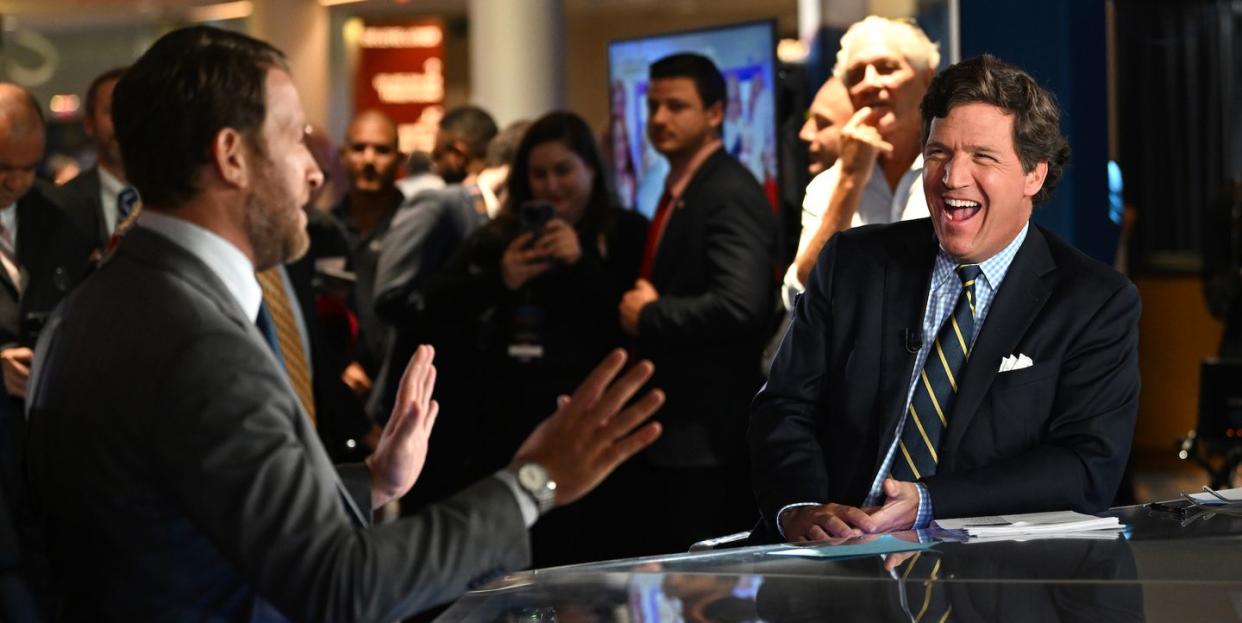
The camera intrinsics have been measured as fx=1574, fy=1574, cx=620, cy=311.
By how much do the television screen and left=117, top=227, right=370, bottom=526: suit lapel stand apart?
312 centimetres

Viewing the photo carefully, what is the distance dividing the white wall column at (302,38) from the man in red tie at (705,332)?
880cm

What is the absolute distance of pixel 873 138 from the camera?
3.56m

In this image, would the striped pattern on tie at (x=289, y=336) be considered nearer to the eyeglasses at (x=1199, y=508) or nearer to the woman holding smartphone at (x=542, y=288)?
the woman holding smartphone at (x=542, y=288)

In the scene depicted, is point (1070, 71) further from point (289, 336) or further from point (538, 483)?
point (538, 483)

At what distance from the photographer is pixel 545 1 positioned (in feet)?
28.1

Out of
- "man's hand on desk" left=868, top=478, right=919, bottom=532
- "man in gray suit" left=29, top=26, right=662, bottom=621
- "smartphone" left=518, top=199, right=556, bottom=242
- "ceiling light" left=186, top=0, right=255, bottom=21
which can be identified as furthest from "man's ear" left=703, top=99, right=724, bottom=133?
"ceiling light" left=186, top=0, right=255, bottom=21

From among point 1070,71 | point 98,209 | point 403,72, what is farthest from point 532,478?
point 403,72

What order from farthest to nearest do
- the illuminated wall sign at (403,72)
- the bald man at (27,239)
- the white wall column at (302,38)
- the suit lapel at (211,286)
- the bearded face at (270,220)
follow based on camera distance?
the illuminated wall sign at (403,72)
the white wall column at (302,38)
the bald man at (27,239)
the bearded face at (270,220)
the suit lapel at (211,286)

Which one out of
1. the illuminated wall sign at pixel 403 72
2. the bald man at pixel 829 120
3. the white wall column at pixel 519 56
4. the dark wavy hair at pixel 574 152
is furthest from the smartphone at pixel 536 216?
the illuminated wall sign at pixel 403 72

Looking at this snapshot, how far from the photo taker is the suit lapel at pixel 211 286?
1814mm

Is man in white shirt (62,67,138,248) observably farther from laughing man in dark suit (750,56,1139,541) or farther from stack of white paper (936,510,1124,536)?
stack of white paper (936,510,1124,536)

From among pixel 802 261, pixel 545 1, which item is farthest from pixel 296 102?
pixel 545 1

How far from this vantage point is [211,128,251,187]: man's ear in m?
1.89

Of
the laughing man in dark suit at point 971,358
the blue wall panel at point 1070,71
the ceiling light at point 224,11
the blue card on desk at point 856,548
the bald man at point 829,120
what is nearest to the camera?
the blue card on desk at point 856,548
